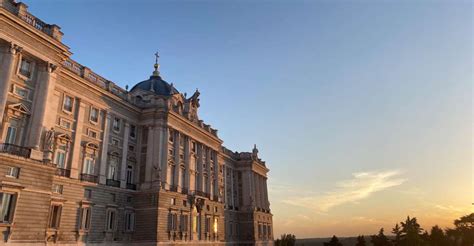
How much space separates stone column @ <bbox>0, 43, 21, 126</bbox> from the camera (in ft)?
83.9

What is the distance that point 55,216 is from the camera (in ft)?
101

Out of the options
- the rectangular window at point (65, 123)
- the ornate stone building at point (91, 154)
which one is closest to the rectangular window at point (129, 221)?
the ornate stone building at point (91, 154)

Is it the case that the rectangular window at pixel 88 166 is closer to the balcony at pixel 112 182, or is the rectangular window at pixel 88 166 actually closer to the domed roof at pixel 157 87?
the balcony at pixel 112 182

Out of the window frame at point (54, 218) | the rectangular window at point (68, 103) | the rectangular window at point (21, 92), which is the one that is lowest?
the window frame at point (54, 218)

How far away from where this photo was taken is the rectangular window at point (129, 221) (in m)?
38.8

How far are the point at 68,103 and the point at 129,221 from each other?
14719mm

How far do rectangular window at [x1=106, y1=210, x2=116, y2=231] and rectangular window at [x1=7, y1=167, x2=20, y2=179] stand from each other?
13.0 m

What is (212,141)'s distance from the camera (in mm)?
57594

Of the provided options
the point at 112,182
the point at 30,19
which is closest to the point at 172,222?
the point at 112,182

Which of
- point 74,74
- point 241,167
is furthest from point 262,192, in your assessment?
point 74,74

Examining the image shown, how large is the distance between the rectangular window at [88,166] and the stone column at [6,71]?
1088cm

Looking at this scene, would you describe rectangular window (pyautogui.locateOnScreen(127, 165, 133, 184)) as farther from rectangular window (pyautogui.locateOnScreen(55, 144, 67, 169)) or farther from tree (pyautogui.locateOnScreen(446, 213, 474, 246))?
tree (pyautogui.locateOnScreen(446, 213, 474, 246))

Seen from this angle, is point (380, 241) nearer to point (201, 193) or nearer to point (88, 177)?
point (201, 193)

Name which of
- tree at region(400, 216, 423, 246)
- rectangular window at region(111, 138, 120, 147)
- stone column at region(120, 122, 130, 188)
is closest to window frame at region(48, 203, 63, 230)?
stone column at region(120, 122, 130, 188)
